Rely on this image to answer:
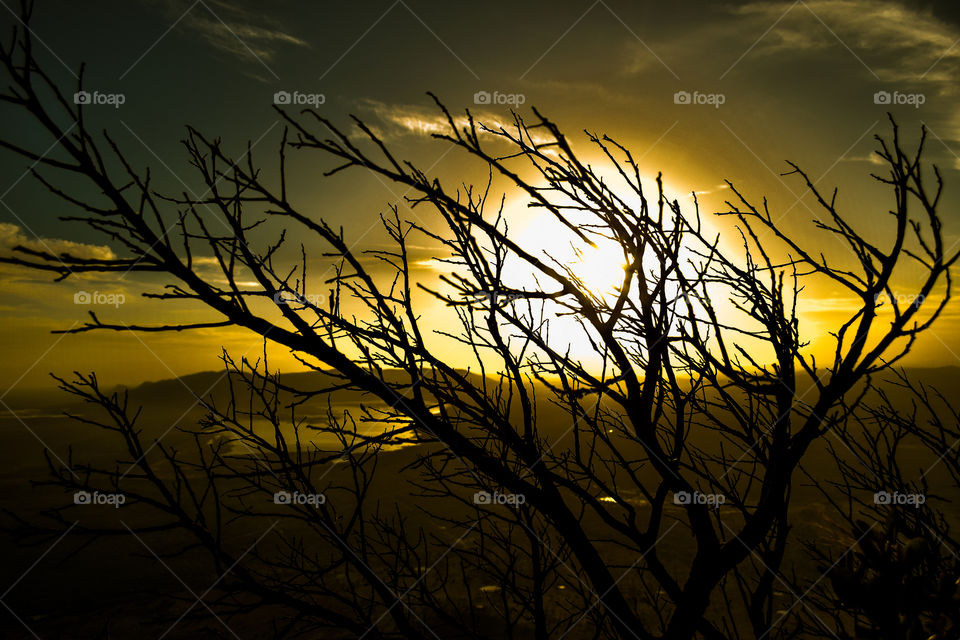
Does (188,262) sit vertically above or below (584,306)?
above

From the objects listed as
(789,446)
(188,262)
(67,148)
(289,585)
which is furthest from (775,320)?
(289,585)

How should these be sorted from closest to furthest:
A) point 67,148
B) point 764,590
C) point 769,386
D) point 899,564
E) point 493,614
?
1. point 899,564
2. point 67,148
3. point 769,386
4. point 764,590
5. point 493,614

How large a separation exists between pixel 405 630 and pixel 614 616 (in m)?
1.57

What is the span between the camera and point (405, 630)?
128 inches

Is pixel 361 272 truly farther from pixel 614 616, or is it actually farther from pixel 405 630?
pixel 405 630

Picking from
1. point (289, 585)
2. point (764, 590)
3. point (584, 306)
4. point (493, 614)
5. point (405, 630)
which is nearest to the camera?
point (584, 306)

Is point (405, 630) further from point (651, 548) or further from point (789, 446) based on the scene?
point (789, 446)

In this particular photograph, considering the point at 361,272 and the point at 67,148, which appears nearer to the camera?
the point at 67,148

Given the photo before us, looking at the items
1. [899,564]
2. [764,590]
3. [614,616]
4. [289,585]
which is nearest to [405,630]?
[289,585]

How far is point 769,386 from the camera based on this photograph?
2.36 metres

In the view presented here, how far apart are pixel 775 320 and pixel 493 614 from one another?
27.1 m

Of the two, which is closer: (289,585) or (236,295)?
(236,295)

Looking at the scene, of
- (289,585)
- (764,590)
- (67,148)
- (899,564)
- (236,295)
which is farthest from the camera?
(289,585)

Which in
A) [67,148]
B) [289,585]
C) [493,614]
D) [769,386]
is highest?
[67,148]
